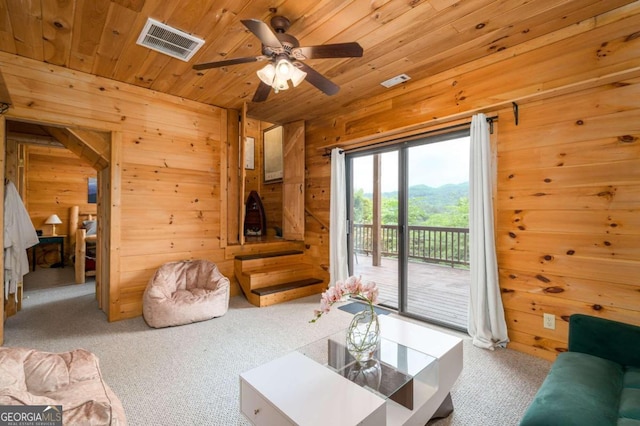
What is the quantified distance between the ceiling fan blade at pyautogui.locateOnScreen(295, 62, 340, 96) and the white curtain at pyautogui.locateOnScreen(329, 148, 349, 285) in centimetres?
182

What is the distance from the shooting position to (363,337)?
1.74 metres

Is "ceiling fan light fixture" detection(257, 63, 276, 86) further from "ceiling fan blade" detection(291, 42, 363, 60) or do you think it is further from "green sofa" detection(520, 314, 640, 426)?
"green sofa" detection(520, 314, 640, 426)

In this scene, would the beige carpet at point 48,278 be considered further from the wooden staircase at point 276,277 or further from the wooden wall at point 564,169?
the wooden wall at point 564,169

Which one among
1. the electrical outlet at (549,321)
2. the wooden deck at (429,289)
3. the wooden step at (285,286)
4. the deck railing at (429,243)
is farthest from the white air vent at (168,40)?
the electrical outlet at (549,321)

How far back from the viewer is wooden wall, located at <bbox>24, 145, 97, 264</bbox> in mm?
6055

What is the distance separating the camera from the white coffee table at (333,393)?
1246 mm

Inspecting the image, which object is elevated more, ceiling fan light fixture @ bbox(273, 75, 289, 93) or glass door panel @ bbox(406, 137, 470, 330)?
ceiling fan light fixture @ bbox(273, 75, 289, 93)

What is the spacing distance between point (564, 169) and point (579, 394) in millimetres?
1779

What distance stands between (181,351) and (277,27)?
2.86m

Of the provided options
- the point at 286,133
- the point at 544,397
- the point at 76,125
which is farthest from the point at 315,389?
the point at 286,133

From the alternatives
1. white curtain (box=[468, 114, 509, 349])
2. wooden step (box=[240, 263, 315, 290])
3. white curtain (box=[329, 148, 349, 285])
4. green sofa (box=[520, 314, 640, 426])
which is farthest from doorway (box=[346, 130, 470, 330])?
green sofa (box=[520, 314, 640, 426])

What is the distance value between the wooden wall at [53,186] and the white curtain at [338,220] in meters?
5.88

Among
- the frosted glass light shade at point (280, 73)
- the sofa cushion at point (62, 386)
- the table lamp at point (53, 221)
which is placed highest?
the frosted glass light shade at point (280, 73)

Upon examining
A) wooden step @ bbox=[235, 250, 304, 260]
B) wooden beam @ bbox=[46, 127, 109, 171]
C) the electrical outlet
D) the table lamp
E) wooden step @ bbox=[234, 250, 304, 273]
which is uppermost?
wooden beam @ bbox=[46, 127, 109, 171]
